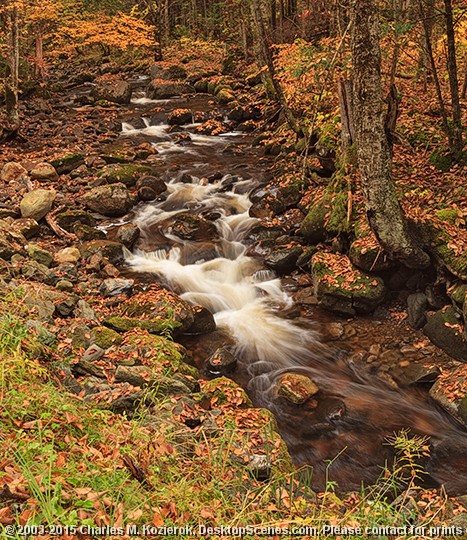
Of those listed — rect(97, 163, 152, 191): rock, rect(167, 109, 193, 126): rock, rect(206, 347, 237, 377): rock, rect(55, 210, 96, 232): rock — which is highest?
rect(167, 109, 193, 126): rock

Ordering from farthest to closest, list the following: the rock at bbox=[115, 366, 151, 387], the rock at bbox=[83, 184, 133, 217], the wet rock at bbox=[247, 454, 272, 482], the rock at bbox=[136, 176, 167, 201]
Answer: the rock at bbox=[136, 176, 167, 201] < the rock at bbox=[83, 184, 133, 217] < the rock at bbox=[115, 366, 151, 387] < the wet rock at bbox=[247, 454, 272, 482]

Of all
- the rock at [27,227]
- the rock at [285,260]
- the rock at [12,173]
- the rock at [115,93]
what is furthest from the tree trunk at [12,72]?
the rock at [285,260]

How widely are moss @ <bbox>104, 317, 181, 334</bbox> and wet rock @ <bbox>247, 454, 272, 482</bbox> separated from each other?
3561 mm

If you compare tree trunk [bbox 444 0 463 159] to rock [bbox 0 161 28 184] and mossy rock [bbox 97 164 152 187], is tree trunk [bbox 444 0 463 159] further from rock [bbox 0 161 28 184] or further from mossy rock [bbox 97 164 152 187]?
rock [bbox 0 161 28 184]

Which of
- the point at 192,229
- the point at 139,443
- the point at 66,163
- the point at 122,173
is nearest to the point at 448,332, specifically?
the point at 139,443

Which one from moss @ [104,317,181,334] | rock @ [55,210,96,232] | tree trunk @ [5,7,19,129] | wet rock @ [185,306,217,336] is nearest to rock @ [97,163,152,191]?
rock @ [55,210,96,232]

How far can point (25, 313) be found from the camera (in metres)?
6.26

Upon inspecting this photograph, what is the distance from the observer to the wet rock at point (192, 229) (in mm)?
12220

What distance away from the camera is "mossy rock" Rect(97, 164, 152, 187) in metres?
14.6

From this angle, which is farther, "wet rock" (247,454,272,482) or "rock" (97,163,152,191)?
"rock" (97,163,152,191)

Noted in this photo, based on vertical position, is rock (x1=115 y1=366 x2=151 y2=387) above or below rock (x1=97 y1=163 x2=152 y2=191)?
below

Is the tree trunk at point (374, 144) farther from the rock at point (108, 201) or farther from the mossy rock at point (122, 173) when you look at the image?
the mossy rock at point (122, 173)

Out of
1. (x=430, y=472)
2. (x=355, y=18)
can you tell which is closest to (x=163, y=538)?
(x=430, y=472)

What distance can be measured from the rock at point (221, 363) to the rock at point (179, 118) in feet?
53.3
